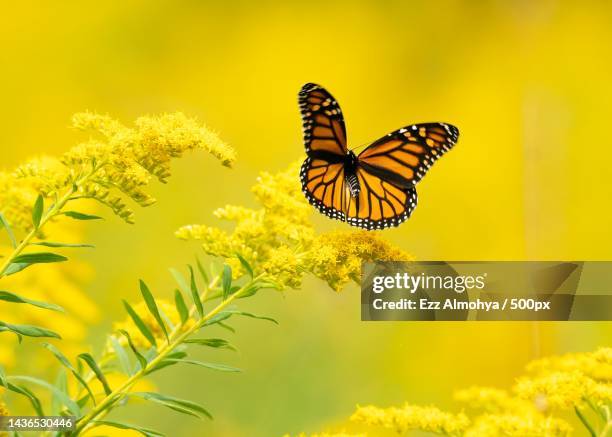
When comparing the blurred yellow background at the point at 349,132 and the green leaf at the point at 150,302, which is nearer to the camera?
the green leaf at the point at 150,302

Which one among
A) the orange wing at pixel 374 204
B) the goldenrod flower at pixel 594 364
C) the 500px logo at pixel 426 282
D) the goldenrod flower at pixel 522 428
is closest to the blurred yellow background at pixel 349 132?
the 500px logo at pixel 426 282

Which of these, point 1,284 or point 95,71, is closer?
point 1,284

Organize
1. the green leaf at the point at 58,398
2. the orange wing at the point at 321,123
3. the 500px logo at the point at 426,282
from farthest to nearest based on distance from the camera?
1. the 500px logo at the point at 426,282
2. the orange wing at the point at 321,123
3. the green leaf at the point at 58,398

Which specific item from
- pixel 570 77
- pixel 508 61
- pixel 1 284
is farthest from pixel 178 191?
pixel 570 77

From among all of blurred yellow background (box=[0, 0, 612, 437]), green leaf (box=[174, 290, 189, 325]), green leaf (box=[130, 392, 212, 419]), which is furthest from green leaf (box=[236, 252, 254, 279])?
blurred yellow background (box=[0, 0, 612, 437])

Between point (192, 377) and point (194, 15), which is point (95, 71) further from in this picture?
point (192, 377)

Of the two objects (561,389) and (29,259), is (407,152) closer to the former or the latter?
(561,389)

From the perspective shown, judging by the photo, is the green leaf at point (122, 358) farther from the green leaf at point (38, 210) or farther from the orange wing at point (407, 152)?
the orange wing at point (407, 152)

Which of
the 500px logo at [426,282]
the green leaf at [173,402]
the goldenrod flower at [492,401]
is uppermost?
the 500px logo at [426,282]

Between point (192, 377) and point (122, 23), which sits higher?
point (122, 23)
